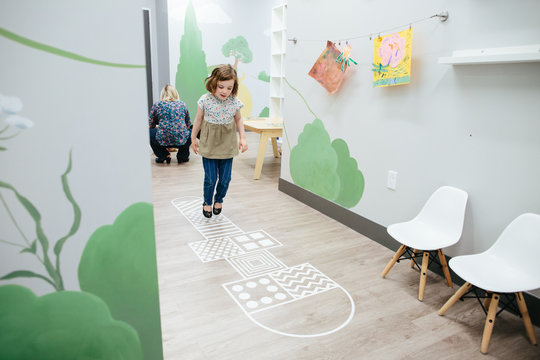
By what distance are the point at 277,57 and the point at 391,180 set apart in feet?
11.7

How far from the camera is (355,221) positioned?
9.92 feet

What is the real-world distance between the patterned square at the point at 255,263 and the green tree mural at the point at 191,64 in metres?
4.90

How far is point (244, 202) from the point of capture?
3.63 m

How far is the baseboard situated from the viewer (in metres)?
1.89

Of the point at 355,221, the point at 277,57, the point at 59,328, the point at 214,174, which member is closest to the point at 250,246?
the point at 214,174

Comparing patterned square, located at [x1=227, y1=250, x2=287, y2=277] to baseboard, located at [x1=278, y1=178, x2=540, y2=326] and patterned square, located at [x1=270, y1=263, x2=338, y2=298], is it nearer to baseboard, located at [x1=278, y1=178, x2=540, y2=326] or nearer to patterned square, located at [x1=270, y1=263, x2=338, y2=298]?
patterned square, located at [x1=270, y1=263, x2=338, y2=298]

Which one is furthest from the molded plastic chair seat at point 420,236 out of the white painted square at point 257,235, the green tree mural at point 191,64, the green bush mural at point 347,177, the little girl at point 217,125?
the green tree mural at point 191,64

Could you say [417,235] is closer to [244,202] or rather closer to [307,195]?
[307,195]

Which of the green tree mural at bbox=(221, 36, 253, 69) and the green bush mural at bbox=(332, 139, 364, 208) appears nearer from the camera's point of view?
the green bush mural at bbox=(332, 139, 364, 208)

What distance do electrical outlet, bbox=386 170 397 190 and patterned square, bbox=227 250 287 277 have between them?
91 centimetres

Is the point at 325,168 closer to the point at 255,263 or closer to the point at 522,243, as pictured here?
the point at 255,263

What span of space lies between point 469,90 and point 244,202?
6.99 feet

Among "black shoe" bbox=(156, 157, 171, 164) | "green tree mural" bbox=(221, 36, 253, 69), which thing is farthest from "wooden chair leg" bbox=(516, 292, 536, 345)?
"green tree mural" bbox=(221, 36, 253, 69)

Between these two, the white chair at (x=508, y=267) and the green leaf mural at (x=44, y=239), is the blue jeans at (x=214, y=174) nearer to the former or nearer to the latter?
the white chair at (x=508, y=267)
